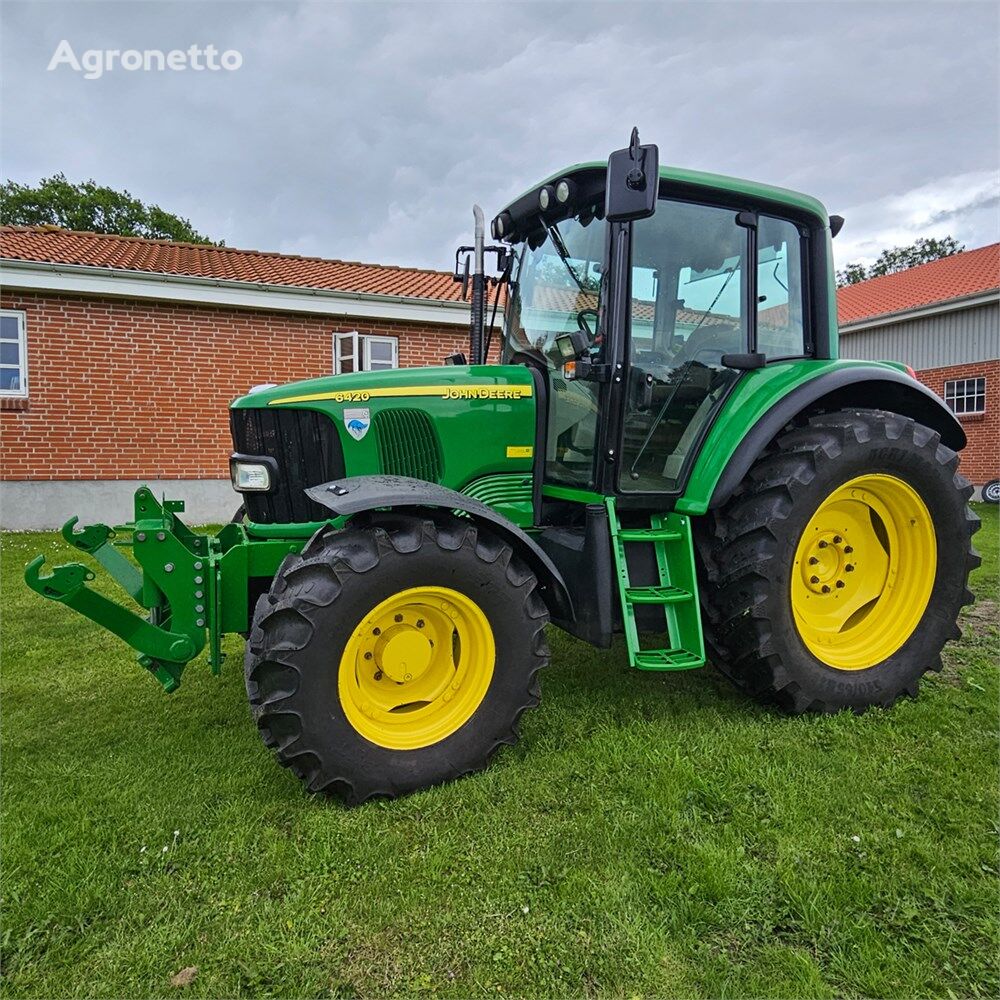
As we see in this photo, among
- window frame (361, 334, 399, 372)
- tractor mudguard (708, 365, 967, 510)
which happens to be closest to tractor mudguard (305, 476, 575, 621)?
tractor mudguard (708, 365, 967, 510)

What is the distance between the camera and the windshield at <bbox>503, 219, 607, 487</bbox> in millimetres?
3121

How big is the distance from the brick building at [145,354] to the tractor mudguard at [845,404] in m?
7.56

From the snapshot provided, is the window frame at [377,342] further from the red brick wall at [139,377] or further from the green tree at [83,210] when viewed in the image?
the green tree at [83,210]

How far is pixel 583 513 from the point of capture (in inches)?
132

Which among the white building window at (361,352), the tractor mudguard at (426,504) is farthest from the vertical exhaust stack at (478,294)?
the white building window at (361,352)

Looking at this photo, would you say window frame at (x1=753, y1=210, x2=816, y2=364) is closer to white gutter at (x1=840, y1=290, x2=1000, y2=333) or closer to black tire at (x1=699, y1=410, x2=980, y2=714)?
black tire at (x1=699, y1=410, x2=980, y2=714)

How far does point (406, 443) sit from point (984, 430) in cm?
1471

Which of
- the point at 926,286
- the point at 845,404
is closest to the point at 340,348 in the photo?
the point at 845,404

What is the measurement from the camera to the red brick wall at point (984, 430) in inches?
532

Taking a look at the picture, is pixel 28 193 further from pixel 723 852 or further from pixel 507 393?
pixel 723 852

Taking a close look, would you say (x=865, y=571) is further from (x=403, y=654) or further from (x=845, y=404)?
(x=403, y=654)

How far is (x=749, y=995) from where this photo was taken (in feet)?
5.59

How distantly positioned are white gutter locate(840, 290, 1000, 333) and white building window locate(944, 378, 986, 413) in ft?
4.78

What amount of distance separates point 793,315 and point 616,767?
7.70ft
